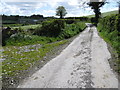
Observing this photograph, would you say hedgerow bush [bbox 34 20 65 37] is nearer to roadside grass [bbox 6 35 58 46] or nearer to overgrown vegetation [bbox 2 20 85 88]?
overgrown vegetation [bbox 2 20 85 88]

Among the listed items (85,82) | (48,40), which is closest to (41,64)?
(85,82)

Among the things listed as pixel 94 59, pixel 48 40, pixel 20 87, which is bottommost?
pixel 20 87

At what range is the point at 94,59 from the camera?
29.7ft

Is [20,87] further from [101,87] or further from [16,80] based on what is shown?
[101,87]

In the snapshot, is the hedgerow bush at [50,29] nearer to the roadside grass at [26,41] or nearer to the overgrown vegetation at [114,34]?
the roadside grass at [26,41]

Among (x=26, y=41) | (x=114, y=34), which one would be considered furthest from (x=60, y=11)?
(x=114, y=34)

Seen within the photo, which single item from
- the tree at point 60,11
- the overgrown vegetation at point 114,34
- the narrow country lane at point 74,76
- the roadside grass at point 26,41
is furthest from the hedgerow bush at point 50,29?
the tree at point 60,11

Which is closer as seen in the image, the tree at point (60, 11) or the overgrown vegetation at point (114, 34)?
the overgrown vegetation at point (114, 34)

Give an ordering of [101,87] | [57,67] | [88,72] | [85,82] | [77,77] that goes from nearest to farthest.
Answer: [101,87] → [85,82] → [77,77] → [88,72] → [57,67]

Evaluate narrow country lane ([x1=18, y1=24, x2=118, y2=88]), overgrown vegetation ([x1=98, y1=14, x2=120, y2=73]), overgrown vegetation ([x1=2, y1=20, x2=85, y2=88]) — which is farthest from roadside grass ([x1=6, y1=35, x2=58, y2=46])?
narrow country lane ([x1=18, y1=24, x2=118, y2=88])

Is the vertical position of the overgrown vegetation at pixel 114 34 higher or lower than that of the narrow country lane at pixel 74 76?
higher

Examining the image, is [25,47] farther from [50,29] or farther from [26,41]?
[50,29]

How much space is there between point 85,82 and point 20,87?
2.77 metres

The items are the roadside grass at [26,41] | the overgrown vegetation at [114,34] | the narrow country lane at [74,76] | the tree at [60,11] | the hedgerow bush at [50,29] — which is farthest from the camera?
the tree at [60,11]
